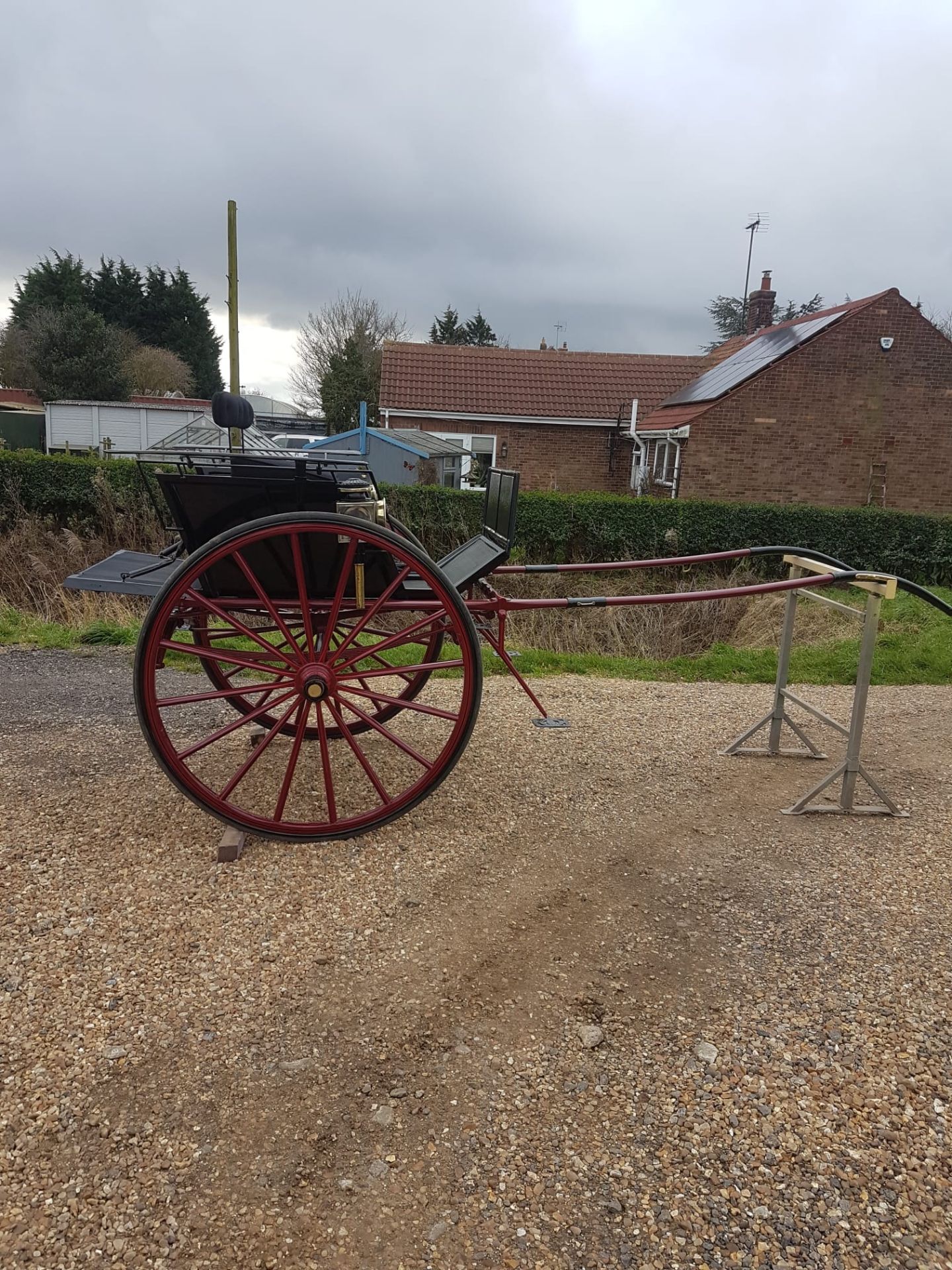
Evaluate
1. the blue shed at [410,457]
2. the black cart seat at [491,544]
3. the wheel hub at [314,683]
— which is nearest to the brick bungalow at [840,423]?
the blue shed at [410,457]

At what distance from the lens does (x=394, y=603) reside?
3.23 m

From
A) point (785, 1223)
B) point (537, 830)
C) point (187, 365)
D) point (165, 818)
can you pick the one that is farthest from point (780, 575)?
point (187, 365)

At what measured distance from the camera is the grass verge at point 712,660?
6.81 meters

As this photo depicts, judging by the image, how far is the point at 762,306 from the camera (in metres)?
23.8

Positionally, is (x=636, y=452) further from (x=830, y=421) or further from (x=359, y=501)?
(x=359, y=501)

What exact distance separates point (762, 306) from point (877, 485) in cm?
992

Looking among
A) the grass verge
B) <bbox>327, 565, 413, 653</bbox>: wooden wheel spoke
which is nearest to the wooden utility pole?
the grass verge

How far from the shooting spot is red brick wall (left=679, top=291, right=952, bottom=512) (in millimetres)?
15820

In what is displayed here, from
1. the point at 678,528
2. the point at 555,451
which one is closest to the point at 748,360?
the point at 555,451

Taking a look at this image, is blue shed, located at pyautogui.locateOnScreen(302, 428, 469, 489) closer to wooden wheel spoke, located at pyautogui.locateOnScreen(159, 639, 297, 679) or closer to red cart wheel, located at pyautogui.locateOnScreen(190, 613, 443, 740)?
red cart wheel, located at pyautogui.locateOnScreen(190, 613, 443, 740)

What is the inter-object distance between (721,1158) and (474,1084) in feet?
2.06

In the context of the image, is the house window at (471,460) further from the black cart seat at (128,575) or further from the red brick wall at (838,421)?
the black cart seat at (128,575)

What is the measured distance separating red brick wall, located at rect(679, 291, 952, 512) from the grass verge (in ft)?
28.6

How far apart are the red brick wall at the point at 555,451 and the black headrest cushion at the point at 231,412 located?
16.3 m
